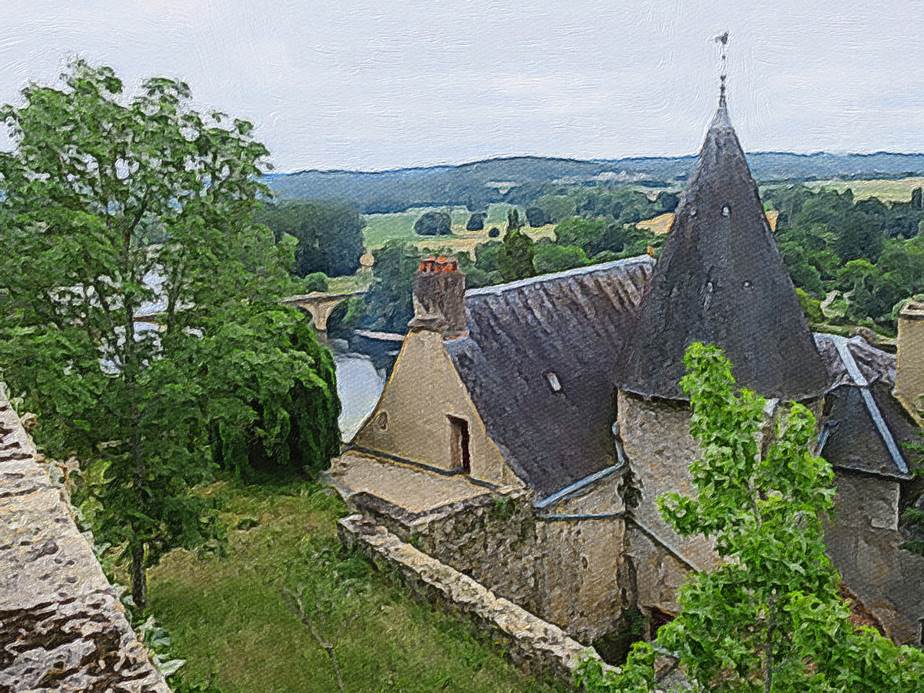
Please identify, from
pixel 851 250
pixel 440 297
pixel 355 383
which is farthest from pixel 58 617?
pixel 851 250

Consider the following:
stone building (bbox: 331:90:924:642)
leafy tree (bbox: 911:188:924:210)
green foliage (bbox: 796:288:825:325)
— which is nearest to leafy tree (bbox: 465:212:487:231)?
green foliage (bbox: 796:288:825:325)

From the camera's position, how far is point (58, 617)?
1.50m

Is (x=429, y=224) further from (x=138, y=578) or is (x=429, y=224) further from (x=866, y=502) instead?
(x=138, y=578)

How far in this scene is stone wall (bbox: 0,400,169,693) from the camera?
1.37 metres

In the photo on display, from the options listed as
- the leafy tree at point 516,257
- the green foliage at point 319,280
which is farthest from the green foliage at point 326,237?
the leafy tree at point 516,257

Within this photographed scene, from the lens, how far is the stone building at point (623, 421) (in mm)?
11367

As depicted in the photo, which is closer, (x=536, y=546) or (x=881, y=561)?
(x=536, y=546)

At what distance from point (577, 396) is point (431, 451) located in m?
2.55

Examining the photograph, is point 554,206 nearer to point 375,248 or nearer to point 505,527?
point 375,248

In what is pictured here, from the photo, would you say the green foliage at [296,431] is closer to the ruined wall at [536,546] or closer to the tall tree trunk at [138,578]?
the ruined wall at [536,546]

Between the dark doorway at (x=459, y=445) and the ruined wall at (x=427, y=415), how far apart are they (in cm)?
6

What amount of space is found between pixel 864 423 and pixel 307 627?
31.2ft

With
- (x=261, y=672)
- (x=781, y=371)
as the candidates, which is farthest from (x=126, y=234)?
(x=781, y=371)

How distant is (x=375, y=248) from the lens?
32.4 m
